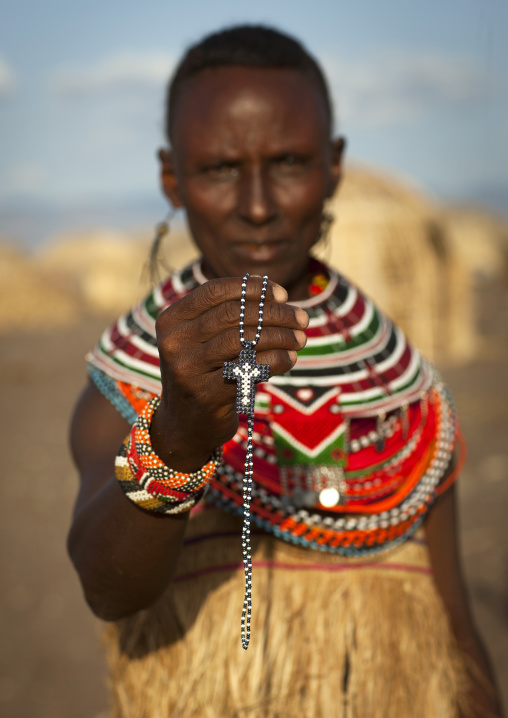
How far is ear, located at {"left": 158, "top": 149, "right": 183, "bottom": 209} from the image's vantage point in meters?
1.80

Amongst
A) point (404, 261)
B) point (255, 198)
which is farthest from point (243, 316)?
point (404, 261)

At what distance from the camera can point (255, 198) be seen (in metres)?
1.54

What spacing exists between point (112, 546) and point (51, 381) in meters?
8.72

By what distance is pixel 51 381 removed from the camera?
9609mm

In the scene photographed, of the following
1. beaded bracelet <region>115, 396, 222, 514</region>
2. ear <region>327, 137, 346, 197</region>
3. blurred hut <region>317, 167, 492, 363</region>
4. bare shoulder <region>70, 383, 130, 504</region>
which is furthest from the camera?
blurred hut <region>317, 167, 492, 363</region>

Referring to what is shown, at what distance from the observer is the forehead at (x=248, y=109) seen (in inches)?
60.2

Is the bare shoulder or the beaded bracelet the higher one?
the beaded bracelet

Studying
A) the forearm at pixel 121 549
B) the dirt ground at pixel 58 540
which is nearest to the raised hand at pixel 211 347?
the forearm at pixel 121 549

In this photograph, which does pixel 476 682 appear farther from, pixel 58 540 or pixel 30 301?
pixel 30 301

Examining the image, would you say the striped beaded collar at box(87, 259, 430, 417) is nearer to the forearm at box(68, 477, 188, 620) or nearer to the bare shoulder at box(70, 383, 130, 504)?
the bare shoulder at box(70, 383, 130, 504)

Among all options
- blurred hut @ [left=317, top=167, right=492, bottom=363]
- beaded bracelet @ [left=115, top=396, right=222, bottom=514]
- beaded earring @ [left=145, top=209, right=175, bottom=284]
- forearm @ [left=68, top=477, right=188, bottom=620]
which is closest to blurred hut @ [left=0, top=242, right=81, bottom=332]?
blurred hut @ [left=317, top=167, right=492, bottom=363]

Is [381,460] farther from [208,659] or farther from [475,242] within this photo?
[475,242]

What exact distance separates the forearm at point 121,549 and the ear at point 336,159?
988mm

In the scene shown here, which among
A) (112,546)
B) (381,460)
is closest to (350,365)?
(381,460)
